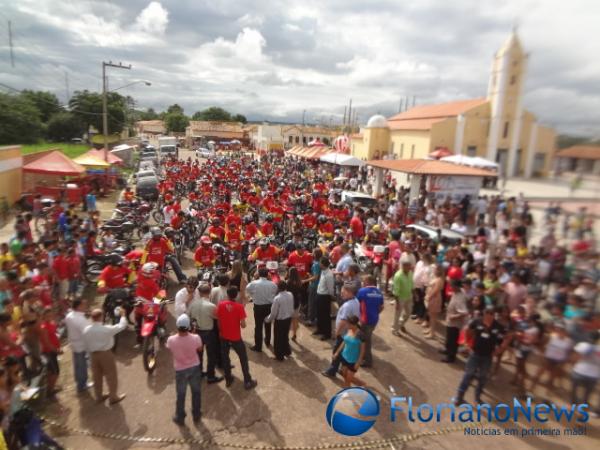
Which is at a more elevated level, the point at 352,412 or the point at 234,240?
the point at 234,240

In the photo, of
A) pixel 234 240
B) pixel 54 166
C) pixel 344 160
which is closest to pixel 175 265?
pixel 234 240

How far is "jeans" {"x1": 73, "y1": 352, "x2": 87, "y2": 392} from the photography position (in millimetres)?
5410

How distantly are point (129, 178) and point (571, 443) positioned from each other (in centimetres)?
3226

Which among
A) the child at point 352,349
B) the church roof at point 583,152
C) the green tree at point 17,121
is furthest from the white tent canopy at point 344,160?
the green tree at point 17,121

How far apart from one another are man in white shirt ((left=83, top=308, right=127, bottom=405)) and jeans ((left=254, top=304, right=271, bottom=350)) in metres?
2.17

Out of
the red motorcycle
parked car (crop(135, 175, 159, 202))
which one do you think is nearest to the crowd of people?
the red motorcycle

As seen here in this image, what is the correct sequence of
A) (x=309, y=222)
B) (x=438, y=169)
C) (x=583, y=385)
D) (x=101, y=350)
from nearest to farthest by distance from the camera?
(x=101, y=350), (x=583, y=385), (x=309, y=222), (x=438, y=169)

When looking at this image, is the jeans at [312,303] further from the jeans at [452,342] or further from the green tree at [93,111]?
the green tree at [93,111]

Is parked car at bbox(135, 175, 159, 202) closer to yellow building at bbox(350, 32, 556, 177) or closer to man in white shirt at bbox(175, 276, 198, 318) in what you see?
man in white shirt at bbox(175, 276, 198, 318)

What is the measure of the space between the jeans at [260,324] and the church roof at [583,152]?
19.5 feet

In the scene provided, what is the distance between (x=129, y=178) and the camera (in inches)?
1220

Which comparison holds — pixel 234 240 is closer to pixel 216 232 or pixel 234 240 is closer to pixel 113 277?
pixel 216 232

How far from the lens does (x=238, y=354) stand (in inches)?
221

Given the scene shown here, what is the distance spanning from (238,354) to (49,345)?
2.60 metres
